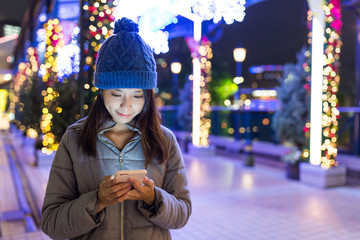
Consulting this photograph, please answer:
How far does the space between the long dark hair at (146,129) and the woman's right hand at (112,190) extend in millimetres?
186

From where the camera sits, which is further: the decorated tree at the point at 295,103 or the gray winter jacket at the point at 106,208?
the decorated tree at the point at 295,103

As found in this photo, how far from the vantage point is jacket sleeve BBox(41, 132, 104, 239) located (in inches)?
51.8

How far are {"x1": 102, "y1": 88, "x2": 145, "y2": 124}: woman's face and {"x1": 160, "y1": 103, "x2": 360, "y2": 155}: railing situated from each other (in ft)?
19.3

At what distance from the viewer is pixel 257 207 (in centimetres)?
539

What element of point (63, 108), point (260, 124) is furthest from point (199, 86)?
point (63, 108)

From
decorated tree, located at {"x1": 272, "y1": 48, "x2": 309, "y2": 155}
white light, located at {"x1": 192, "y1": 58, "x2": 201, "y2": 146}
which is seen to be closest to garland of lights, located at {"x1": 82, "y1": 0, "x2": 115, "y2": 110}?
decorated tree, located at {"x1": 272, "y1": 48, "x2": 309, "y2": 155}

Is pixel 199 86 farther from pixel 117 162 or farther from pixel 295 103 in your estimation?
pixel 117 162

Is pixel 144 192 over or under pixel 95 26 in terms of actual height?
under

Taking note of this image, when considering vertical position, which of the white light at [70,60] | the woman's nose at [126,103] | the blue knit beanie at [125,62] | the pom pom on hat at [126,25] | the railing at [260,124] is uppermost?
the white light at [70,60]

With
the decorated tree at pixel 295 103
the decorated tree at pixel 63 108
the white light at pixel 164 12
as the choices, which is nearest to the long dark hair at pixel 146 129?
the white light at pixel 164 12

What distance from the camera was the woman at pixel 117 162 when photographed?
1.37 meters

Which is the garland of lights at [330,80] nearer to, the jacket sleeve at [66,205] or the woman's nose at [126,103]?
the woman's nose at [126,103]

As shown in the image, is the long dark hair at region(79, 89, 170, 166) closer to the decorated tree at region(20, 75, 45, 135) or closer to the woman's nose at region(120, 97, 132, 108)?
the woman's nose at region(120, 97, 132, 108)

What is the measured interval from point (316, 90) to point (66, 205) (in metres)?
6.21
